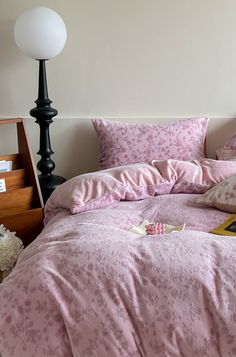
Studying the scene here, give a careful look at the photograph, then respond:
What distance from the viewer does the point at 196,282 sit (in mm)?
1169

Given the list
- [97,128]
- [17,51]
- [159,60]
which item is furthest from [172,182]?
[17,51]

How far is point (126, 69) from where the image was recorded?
2535 millimetres

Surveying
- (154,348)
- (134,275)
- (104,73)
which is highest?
(104,73)

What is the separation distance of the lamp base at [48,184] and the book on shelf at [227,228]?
1081 millimetres

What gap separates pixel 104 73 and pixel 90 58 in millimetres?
113

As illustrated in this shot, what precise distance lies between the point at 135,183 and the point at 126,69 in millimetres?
839

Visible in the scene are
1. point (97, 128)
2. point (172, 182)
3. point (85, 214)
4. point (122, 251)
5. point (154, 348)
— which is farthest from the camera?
point (97, 128)

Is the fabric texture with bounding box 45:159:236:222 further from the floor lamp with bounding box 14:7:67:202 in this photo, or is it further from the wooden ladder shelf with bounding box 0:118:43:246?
the floor lamp with bounding box 14:7:67:202

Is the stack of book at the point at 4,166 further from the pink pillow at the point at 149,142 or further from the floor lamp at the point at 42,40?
the pink pillow at the point at 149,142

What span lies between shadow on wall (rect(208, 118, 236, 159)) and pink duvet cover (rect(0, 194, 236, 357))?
1.32 metres

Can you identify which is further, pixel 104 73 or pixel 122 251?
pixel 104 73

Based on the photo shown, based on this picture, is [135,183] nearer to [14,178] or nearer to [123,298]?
[14,178]

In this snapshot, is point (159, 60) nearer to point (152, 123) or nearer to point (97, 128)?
point (152, 123)

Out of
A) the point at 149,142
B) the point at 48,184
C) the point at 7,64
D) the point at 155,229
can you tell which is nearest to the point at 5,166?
the point at 48,184
